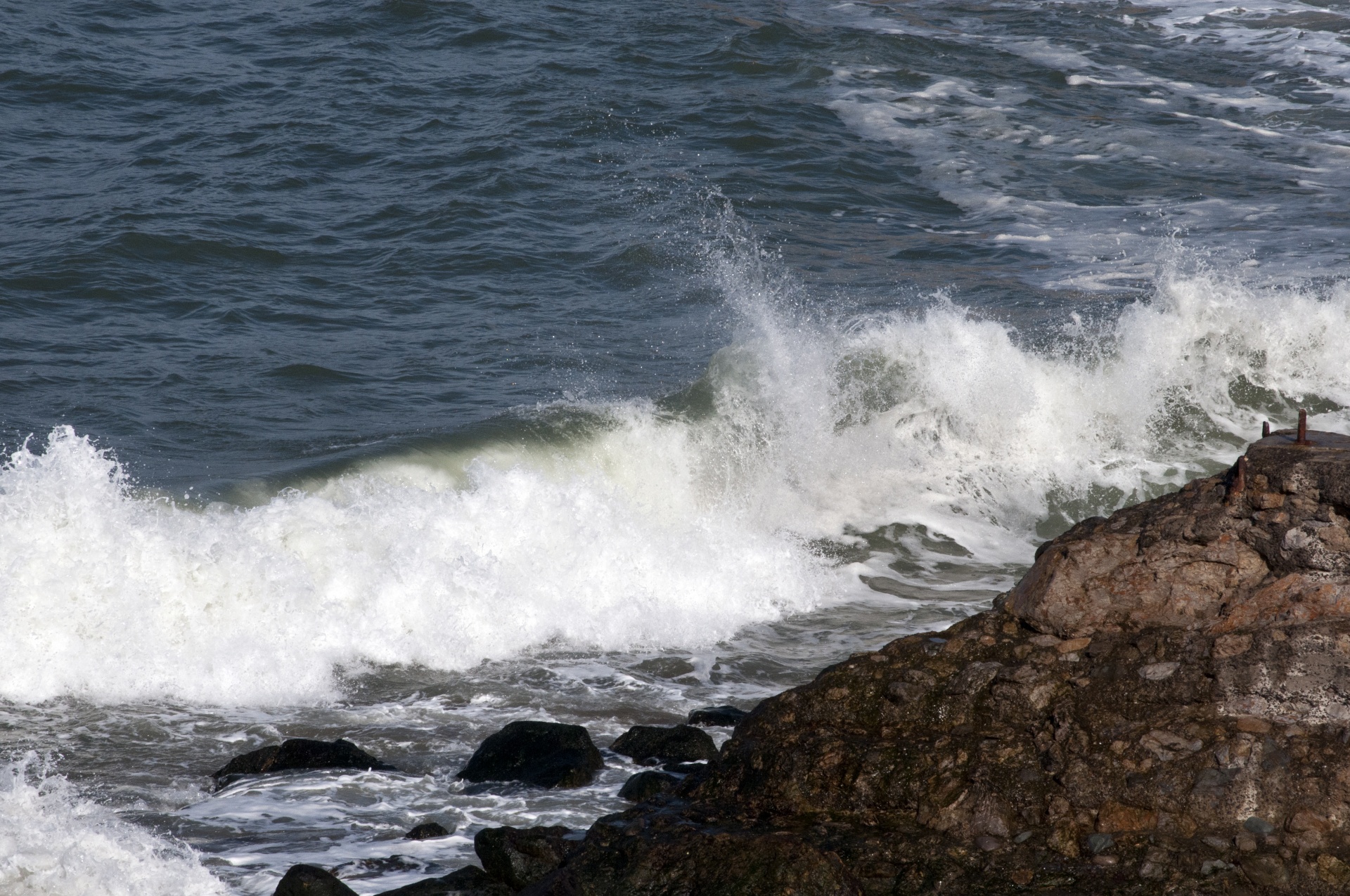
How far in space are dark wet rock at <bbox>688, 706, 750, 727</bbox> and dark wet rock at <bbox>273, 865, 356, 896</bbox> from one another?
2.22 metres

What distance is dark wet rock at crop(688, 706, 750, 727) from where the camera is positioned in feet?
20.7

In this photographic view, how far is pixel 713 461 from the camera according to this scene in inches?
426

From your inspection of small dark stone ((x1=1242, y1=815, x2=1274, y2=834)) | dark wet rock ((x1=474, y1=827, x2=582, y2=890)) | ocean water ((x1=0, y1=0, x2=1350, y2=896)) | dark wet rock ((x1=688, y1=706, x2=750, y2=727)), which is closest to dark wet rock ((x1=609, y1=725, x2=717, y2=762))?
ocean water ((x1=0, y1=0, x2=1350, y2=896))

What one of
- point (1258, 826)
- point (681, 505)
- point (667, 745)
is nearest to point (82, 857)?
point (667, 745)

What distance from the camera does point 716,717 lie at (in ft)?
20.8

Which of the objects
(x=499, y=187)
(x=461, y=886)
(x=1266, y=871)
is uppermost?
(x=499, y=187)

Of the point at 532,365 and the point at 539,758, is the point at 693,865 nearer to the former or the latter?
the point at 539,758

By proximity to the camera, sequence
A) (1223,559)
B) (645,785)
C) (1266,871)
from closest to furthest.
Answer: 1. (1266,871)
2. (1223,559)
3. (645,785)

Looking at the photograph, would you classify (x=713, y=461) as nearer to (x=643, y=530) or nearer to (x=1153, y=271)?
(x=643, y=530)

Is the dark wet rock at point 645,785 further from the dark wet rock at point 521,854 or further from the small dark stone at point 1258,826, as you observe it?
the small dark stone at point 1258,826

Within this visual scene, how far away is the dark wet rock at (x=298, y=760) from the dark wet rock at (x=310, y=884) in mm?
1454

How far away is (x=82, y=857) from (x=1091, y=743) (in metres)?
3.35

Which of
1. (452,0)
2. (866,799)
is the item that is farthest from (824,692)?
(452,0)

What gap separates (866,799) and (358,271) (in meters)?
10.8
